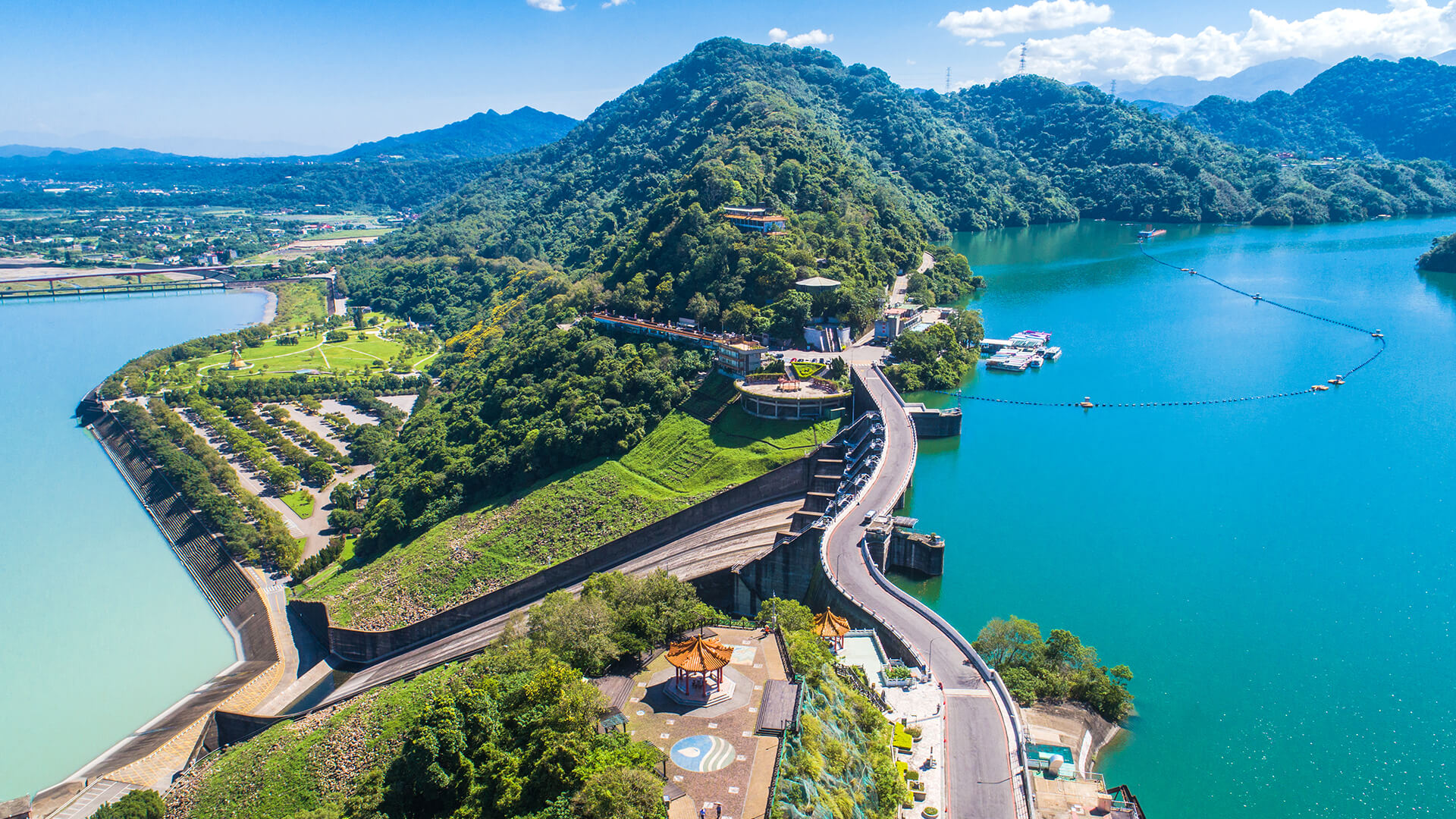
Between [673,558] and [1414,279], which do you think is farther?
[1414,279]

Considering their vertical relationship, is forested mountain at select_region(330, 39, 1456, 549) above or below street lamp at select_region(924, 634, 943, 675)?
above

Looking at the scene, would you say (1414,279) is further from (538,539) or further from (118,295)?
(118,295)

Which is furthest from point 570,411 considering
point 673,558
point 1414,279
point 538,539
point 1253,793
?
point 1414,279

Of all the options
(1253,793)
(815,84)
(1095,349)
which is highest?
(815,84)

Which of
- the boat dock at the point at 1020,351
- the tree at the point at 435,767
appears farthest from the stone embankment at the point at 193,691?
the boat dock at the point at 1020,351

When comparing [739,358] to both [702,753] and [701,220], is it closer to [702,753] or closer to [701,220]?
[701,220]

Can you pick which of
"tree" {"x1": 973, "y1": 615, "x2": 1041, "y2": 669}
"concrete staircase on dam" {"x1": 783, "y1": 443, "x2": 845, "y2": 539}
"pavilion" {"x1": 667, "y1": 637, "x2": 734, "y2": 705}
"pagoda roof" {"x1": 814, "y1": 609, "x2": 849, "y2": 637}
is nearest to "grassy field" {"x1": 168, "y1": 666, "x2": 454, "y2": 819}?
"pavilion" {"x1": 667, "y1": 637, "x2": 734, "y2": 705}

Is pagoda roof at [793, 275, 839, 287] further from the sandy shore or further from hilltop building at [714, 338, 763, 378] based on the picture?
the sandy shore
